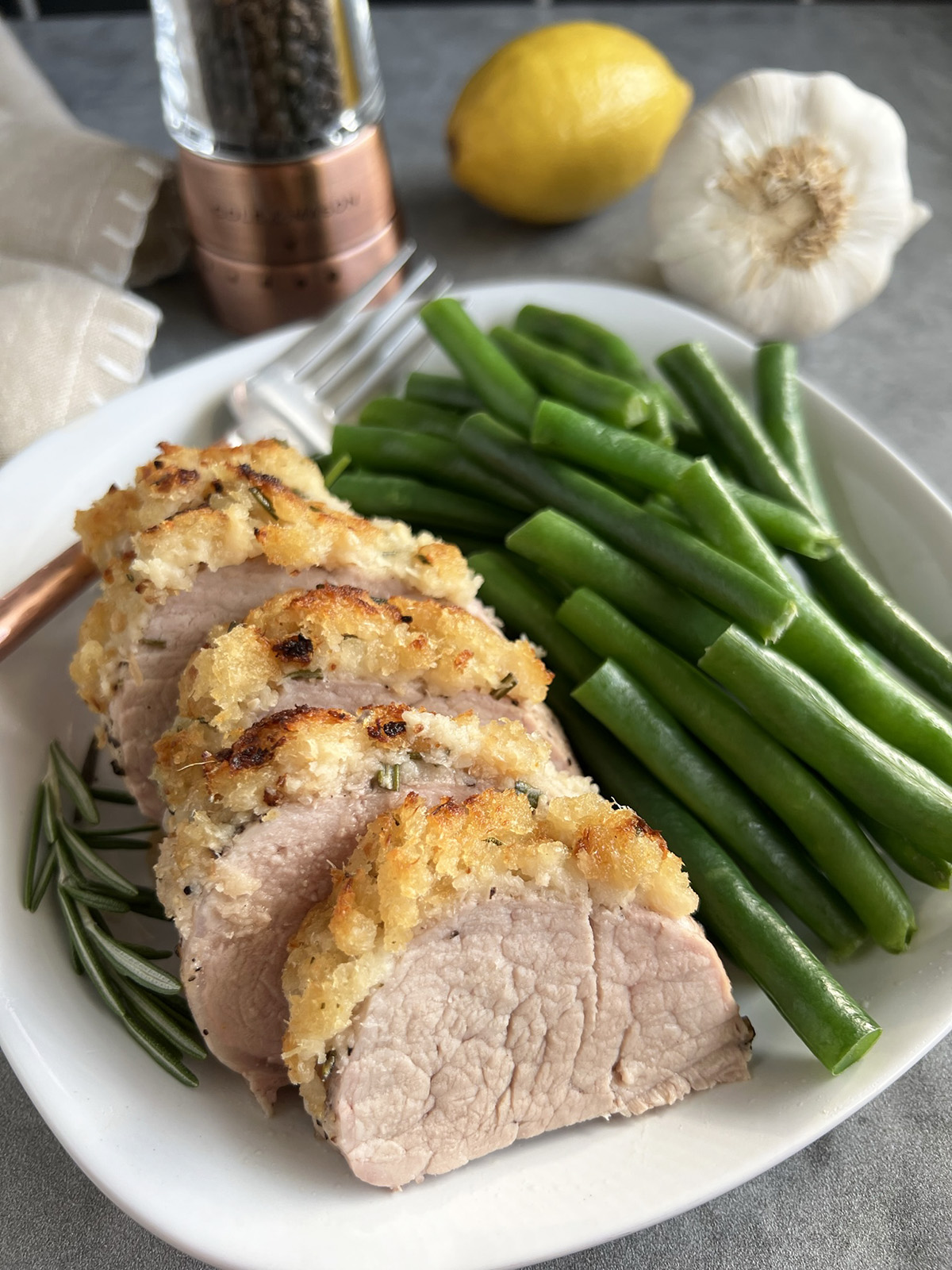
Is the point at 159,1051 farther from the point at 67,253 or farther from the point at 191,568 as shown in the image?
the point at 67,253

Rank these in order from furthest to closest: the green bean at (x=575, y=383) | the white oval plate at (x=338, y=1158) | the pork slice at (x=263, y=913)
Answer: the green bean at (x=575, y=383), the pork slice at (x=263, y=913), the white oval plate at (x=338, y=1158)

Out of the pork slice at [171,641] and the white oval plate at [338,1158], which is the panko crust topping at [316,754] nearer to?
the pork slice at [171,641]

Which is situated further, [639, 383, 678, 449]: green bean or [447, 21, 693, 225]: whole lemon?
[447, 21, 693, 225]: whole lemon

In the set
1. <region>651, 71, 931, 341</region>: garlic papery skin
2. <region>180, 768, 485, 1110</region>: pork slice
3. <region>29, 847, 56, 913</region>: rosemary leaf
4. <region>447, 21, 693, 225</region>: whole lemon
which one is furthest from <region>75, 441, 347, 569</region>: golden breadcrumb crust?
<region>447, 21, 693, 225</region>: whole lemon

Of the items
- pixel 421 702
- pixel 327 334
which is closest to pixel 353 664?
pixel 421 702

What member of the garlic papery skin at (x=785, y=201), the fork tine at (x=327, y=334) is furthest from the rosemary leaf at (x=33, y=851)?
the garlic papery skin at (x=785, y=201)

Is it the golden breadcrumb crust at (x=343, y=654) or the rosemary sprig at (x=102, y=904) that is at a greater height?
the golden breadcrumb crust at (x=343, y=654)

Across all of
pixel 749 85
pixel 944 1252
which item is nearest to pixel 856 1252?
pixel 944 1252

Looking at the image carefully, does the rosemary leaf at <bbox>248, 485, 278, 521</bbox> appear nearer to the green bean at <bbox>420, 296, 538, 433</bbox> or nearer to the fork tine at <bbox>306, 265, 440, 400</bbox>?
the green bean at <bbox>420, 296, 538, 433</bbox>
